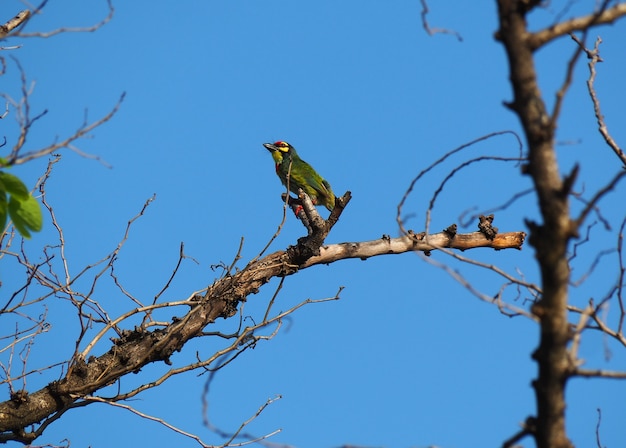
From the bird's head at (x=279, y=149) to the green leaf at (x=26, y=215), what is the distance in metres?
7.04

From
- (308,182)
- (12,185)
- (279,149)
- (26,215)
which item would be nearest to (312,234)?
(308,182)

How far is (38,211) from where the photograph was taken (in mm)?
2713

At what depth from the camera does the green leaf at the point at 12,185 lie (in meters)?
2.59

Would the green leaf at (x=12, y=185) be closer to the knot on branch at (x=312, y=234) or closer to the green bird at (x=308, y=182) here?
the knot on branch at (x=312, y=234)

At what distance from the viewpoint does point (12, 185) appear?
260 cm

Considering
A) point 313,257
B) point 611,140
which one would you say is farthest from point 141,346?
point 611,140

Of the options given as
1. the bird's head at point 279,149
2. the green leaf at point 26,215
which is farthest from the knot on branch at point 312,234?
the bird's head at point 279,149

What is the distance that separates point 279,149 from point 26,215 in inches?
288

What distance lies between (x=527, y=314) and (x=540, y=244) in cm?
26

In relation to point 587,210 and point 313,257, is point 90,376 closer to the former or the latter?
point 313,257

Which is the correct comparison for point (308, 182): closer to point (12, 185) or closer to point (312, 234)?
point (312, 234)

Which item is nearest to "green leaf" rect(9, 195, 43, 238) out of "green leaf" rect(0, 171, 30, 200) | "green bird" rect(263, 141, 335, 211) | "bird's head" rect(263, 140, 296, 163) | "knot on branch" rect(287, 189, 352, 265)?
"green leaf" rect(0, 171, 30, 200)

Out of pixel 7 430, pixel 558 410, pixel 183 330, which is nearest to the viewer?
pixel 558 410

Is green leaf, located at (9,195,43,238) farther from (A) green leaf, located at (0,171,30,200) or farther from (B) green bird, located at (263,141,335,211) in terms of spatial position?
(B) green bird, located at (263,141,335,211)
